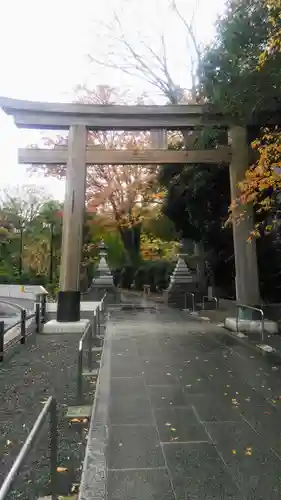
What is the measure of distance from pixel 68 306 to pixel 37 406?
19.6 feet

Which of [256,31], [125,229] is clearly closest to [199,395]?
[256,31]

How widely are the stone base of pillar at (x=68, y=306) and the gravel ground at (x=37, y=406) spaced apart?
47.0 inches

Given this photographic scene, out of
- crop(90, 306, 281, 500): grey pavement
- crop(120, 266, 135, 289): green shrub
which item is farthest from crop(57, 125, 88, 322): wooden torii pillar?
crop(120, 266, 135, 289): green shrub

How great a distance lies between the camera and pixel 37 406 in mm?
5547

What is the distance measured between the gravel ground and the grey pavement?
37 cm

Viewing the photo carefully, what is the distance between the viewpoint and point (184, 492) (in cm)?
329

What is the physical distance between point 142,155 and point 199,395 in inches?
289

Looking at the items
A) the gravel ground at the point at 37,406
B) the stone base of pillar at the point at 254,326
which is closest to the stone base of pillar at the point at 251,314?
the stone base of pillar at the point at 254,326

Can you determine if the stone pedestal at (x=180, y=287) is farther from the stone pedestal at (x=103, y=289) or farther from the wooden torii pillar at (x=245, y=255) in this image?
the wooden torii pillar at (x=245, y=255)

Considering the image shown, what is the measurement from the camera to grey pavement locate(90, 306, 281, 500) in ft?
11.2

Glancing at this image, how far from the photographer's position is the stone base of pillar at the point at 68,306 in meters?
11.4

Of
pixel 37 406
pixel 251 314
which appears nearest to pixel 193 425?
pixel 37 406

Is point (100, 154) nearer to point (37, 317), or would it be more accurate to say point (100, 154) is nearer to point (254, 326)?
point (37, 317)

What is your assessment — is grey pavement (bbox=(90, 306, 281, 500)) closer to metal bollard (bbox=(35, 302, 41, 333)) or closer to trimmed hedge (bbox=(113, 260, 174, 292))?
metal bollard (bbox=(35, 302, 41, 333))
